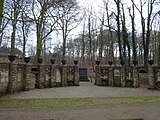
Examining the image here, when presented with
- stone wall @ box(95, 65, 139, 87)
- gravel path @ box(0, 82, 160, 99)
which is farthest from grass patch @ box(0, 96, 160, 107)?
stone wall @ box(95, 65, 139, 87)

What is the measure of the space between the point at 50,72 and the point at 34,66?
153 cm

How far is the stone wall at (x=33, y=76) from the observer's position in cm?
1336

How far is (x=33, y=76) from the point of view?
17.4 meters

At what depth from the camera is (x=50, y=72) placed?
18797 mm

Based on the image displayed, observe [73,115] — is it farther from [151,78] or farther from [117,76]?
→ [117,76]

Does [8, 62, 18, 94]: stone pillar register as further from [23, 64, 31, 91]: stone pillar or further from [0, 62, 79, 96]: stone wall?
[23, 64, 31, 91]: stone pillar

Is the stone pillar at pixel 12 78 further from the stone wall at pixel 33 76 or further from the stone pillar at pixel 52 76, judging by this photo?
the stone pillar at pixel 52 76

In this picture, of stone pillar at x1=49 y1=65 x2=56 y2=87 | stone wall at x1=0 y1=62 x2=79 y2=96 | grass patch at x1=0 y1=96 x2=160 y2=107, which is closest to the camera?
grass patch at x1=0 y1=96 x2=160 y2=107

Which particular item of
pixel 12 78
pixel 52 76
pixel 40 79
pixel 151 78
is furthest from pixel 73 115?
pixel 151 78

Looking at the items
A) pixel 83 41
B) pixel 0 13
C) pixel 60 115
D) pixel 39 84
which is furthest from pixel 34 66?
pixel 83 41

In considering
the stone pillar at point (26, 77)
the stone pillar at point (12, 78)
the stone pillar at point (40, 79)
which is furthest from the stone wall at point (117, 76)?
the stone pillar at point (12, 78)

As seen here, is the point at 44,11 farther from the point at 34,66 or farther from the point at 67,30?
the point at 67,30

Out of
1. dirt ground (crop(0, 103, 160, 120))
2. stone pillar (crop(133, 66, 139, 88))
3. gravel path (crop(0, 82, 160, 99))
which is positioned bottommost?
gravel path (crop(0, 82, 160, 99))

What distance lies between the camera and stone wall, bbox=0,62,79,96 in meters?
13.4
